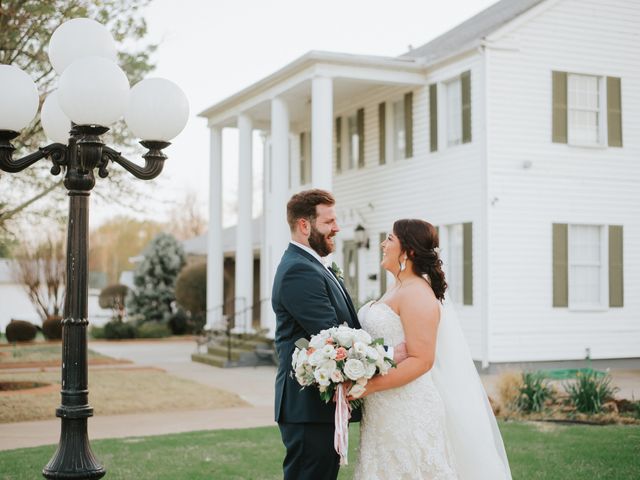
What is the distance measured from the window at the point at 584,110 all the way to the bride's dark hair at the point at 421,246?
1376 cm

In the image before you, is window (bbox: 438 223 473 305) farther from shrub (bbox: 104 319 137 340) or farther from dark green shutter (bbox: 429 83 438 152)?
shrub (bbox: 104 319 137 340)

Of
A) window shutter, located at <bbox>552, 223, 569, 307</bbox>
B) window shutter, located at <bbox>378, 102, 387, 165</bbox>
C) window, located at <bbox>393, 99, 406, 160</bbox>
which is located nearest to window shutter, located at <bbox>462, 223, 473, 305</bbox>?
window shutter, located at <bbox>552, 223, 569, 307</bbox>

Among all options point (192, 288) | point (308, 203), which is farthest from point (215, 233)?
point (308, 203)

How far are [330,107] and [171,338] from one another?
1637 cm

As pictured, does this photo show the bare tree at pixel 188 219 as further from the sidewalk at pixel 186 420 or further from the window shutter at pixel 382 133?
the sidewalk at pixel 186 420

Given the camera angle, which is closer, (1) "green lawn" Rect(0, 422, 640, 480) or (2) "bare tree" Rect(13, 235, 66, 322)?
(1) "green lawn" Rect(0, 422, 640, 480)

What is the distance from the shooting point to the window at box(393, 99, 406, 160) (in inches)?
772

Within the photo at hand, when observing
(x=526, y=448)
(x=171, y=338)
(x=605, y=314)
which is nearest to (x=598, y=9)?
(x=605, y=314)

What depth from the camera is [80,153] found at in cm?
522

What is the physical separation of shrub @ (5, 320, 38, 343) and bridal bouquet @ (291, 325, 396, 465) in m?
27.2

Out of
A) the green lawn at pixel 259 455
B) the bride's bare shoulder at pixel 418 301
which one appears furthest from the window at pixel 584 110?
the bride's bare shoulder at pixel 418 301

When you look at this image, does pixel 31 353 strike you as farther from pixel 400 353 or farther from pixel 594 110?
pixel 400 353

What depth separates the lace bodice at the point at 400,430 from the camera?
4.79m

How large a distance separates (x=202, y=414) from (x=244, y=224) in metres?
9.65
